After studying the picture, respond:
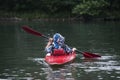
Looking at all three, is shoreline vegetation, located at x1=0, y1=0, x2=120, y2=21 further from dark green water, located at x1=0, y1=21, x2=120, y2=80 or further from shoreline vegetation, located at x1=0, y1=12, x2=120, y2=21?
dark green water, located at x1=0, y1=21, x2=120, y2=80

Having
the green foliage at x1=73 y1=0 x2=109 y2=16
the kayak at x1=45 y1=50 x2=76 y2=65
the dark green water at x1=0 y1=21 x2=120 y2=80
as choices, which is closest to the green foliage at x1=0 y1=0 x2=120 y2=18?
the green foliage at x1=73 y1=0 x2=109 y2=16

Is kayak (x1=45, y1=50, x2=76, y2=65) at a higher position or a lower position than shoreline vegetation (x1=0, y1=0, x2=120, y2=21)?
lower

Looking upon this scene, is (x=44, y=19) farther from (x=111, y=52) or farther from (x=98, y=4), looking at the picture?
(x=111, y=52)

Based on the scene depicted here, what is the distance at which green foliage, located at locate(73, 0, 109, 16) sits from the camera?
3406 inches

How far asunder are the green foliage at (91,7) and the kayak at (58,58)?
2185 inches

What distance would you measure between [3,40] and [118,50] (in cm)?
1389

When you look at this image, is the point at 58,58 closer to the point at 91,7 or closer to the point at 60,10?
the point at 91,7

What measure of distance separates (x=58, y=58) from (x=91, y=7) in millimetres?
58802

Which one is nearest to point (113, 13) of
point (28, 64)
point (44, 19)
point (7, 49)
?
point (44, 19)

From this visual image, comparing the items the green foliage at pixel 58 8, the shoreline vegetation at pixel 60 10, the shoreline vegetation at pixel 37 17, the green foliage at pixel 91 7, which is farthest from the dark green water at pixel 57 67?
the green foliage at pixel 58 8

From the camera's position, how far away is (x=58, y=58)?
2988 centimetres

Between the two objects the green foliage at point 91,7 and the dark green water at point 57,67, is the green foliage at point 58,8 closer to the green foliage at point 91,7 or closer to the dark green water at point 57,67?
the green foliage at point 91,7

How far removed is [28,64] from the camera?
2973 centimetres

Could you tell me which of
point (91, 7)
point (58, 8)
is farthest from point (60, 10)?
point (91, 7)
